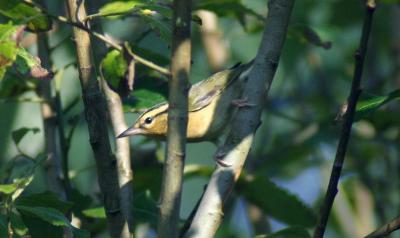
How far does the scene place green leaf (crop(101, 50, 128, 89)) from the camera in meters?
2.12

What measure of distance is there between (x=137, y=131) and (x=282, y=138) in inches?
77.4

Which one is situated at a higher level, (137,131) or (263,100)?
(263,100)

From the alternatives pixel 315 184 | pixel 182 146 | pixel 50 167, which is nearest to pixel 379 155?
pixel 315 184

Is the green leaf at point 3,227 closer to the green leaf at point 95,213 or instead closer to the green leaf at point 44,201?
the green leaf at point 44,201

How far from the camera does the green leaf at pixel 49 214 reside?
7.12 ft

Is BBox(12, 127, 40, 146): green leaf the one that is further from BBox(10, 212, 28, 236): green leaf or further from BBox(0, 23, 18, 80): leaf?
BBox(0, 23, 18, 80): leaf

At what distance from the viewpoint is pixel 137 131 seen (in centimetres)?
363

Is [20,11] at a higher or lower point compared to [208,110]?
higher

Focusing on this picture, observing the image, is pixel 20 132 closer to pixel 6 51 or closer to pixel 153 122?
pixel 153 122

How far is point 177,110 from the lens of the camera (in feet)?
5.97

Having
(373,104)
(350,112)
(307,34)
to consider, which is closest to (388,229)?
(350,112)

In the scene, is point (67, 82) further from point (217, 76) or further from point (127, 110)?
point (127, 110)

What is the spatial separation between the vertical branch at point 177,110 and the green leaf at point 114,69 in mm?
282

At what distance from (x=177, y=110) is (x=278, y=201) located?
1677 millimetres
